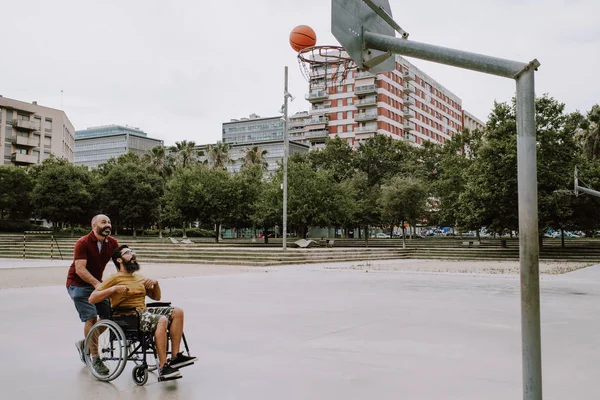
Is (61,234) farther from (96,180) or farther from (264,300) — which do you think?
(264,300)

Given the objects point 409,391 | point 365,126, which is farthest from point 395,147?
point 409,391

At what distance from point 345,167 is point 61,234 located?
29864 millimetres

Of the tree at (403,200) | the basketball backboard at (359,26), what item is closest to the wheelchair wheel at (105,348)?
the basketball backboard at (359,26)

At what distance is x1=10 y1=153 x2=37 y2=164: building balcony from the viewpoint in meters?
71.0

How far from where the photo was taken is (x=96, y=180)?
5294cm

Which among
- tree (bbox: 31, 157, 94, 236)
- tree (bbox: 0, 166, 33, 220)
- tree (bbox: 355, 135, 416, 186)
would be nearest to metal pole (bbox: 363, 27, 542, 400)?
tree (bbox: 31, 157, 94, 236)

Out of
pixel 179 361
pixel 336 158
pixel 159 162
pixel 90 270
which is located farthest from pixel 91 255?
pixel 159 162

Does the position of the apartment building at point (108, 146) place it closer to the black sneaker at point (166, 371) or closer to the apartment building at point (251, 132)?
the apartment building at point (251, 132)

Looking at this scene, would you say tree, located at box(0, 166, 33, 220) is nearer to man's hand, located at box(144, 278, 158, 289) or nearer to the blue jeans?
the blue jeans

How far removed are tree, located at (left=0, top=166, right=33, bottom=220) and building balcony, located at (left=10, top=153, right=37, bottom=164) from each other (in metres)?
20.7

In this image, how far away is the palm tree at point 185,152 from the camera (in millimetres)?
65250

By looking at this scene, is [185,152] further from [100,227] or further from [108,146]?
[108,146]

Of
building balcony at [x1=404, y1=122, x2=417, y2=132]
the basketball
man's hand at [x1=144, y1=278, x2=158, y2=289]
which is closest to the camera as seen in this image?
man's hand at [x1=144, y1=278, x2=158, y2=289]

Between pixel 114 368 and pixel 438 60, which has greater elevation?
pixel 438 60
